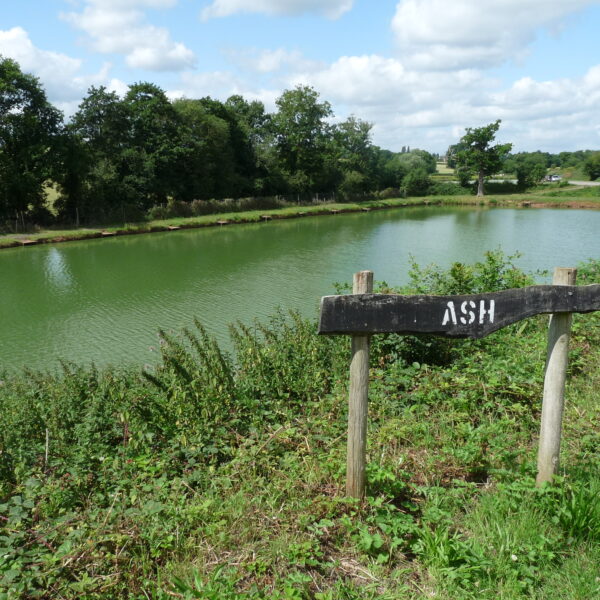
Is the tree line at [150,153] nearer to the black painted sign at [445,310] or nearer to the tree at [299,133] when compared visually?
the tree at [299,133]

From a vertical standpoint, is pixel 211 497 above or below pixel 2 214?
below

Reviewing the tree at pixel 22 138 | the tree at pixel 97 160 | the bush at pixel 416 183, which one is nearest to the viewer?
the tree at pixel 22 138

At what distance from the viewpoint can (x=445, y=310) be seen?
2.45m

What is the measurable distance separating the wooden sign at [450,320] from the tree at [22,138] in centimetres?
2835

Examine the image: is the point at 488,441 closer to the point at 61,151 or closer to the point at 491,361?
the point at 491,361

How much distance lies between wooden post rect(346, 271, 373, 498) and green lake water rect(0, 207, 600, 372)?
5127 mm

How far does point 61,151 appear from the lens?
2748 cm

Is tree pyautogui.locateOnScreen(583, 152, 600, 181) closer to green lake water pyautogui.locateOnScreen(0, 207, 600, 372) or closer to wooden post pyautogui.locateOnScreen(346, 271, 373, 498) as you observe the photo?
green lake water pyautogui.locateOnScreen(0, 207, 600, 372)

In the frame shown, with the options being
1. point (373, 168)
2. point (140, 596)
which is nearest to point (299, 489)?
point (140, 596)

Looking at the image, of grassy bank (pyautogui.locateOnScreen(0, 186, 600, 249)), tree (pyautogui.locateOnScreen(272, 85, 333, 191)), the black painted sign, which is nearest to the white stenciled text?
the black painted sign

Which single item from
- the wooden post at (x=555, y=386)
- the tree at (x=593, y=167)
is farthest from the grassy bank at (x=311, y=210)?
the wooden post at (x=555, y=386)

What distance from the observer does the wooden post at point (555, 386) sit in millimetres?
2613

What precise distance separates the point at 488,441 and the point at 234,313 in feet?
28.9

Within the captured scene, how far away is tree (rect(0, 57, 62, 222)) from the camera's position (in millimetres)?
25656
